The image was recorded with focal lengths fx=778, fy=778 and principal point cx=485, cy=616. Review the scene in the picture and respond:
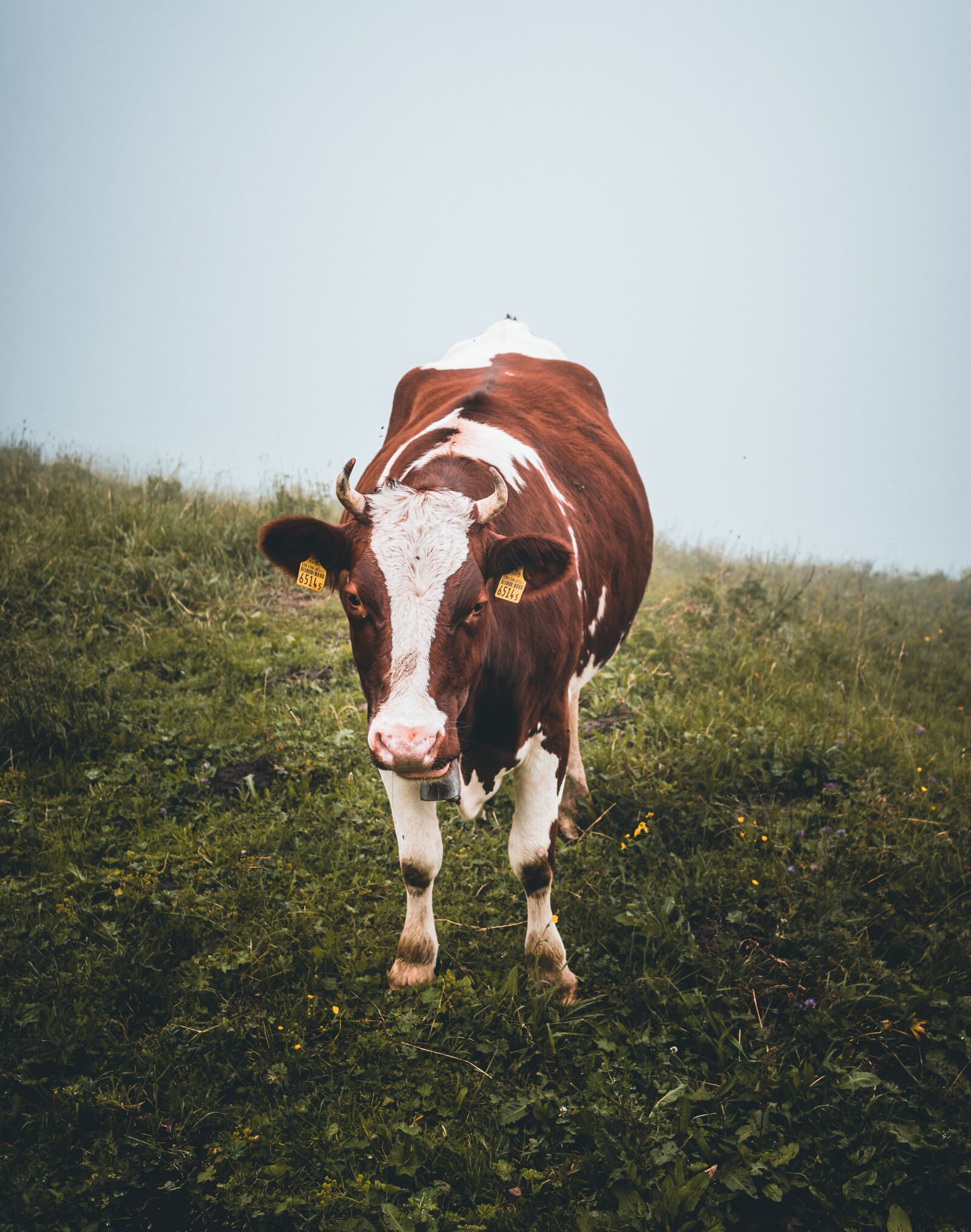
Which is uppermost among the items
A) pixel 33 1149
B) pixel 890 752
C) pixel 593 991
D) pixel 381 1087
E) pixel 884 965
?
pixel 890 752

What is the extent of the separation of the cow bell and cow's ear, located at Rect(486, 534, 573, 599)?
2.18ft

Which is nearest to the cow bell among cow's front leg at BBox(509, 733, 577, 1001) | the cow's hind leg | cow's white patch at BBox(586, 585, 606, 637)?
cow's front leg at BBox(509, 733, 577, 1001)

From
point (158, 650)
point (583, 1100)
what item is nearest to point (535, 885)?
point (583, 1100)

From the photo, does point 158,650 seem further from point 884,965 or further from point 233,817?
point 884,965

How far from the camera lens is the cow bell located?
107 inches

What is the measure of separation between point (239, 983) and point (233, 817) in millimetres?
1147

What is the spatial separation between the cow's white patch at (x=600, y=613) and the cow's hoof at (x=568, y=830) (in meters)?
1.14

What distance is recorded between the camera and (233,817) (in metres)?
4.23

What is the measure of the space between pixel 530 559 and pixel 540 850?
1331mm

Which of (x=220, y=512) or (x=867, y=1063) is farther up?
(x=220, y=512)

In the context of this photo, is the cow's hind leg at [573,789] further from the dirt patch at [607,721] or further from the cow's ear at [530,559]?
the cow's ear at [530,559]

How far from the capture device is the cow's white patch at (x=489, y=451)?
304 centimetres

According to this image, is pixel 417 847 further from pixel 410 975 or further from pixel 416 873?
pixel 410 975

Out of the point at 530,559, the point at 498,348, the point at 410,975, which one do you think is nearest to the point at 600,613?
the point at 530,559
